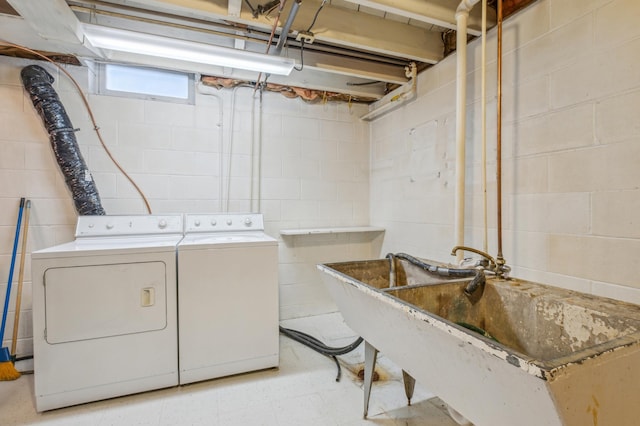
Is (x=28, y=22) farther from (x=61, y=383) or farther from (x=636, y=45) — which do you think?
(x=636, y=45)

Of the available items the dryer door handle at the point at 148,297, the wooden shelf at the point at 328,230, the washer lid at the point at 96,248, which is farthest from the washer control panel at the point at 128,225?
the wooden shelf at the point at 328,230

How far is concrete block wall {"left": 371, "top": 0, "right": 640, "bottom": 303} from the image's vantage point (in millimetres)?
1313

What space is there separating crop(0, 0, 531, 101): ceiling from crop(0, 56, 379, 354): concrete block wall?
363 millimetres

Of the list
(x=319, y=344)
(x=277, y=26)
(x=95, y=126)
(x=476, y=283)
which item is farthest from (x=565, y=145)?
(x=95, y=126)

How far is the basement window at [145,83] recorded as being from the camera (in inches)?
98.7

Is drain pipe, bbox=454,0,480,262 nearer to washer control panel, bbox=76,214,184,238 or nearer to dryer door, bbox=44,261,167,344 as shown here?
dryer door, bbox=44,261,167,344

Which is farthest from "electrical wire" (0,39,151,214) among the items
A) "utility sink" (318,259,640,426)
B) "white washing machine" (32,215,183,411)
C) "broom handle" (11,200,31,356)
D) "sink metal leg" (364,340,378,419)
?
"sink metal leg" (364,340,378,419)

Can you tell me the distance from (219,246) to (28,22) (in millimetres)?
1806

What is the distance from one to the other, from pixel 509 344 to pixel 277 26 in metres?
2.28

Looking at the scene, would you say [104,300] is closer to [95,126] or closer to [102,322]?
[102,322]

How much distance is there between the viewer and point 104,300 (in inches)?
71.1

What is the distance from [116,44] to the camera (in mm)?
1879

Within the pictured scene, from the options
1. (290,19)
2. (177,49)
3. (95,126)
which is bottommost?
(95,126)

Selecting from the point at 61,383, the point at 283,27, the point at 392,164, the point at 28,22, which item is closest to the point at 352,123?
the point at 392,164
